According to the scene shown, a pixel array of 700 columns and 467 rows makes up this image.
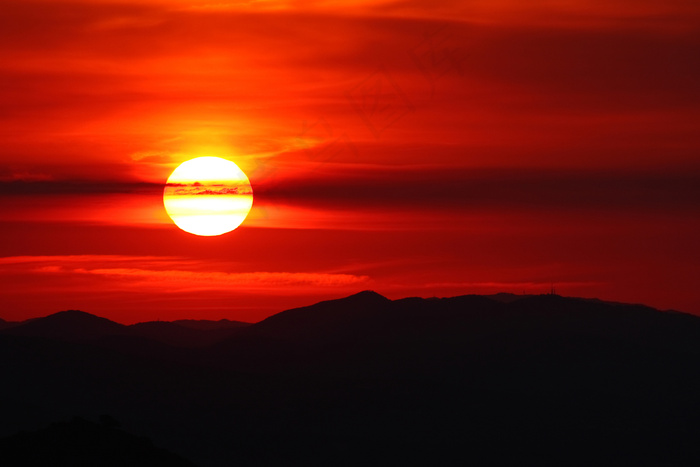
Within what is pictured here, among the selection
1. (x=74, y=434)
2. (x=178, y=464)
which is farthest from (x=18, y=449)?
(x=178, y=464)

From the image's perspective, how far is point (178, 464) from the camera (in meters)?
85.0

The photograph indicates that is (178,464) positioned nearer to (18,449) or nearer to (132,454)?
(132,454)

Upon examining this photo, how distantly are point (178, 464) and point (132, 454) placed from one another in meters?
4.11

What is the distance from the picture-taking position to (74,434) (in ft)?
278

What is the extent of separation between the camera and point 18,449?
80000mm

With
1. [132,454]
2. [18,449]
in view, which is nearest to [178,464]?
[132,454]

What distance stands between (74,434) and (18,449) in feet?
18.8

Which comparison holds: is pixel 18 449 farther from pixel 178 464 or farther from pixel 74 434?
pixel 178 464

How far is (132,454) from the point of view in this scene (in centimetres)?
8312

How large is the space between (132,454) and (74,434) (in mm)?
5619
